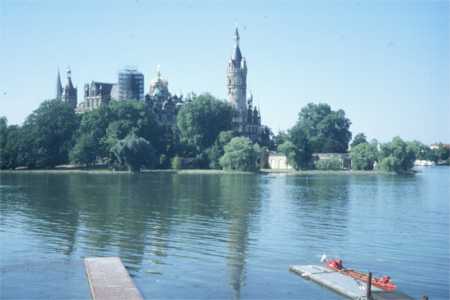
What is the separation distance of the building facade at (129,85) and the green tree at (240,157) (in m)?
44.9

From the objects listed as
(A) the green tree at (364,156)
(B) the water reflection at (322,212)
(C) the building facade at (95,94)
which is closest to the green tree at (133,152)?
(A) the green tree at (364,156)

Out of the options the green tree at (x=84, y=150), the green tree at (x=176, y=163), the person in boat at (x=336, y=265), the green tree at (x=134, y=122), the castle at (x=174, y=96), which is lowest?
the person in boat at (x=336, y=265)

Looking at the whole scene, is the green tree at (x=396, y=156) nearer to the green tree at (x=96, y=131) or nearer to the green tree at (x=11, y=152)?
the green tree at (x=96, y=131)

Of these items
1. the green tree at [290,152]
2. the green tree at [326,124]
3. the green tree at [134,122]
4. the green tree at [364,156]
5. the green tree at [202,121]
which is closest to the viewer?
the green tree at [134,122]

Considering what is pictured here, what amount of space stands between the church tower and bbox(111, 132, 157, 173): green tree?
4518 cm

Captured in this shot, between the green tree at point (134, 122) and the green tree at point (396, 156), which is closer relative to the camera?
the green tree at point (134, 122)

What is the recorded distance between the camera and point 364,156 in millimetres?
127438

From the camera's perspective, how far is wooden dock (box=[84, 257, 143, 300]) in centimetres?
1998

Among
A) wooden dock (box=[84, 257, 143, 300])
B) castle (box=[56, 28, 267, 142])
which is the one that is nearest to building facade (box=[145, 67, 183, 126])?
castle (box=[56, 28, 267, 142])

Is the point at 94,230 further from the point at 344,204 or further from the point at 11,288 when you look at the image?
the point at 344,204

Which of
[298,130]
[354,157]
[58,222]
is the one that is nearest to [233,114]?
[298,130]

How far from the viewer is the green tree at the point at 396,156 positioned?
120375mm

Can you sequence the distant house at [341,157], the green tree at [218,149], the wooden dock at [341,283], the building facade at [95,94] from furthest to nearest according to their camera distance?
the building facade at [95,94] < the distant house at [341,157] < the green tree at [218,149] < the wooden dock at [341,283]

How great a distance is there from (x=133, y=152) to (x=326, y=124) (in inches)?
2350
